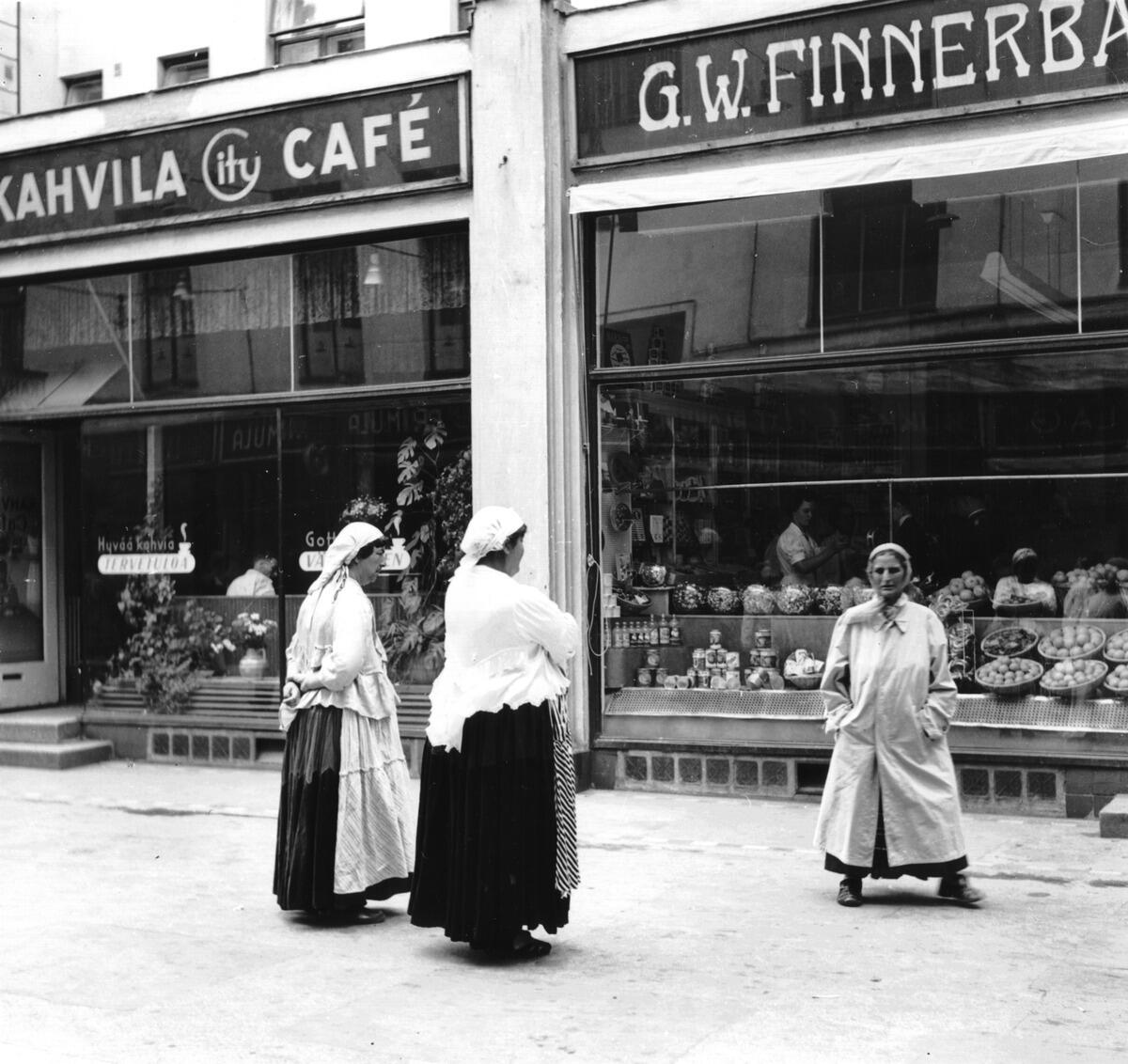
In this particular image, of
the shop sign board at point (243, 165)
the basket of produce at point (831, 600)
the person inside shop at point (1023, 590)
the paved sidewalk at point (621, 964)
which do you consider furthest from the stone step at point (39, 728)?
the person inside shop at point (1023, 590)

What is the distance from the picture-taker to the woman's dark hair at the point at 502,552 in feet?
21.9

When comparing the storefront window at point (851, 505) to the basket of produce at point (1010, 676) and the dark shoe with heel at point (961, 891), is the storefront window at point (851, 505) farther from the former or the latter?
the dark shoe with heel at point (961, 891)

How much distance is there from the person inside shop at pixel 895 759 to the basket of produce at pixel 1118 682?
285 centimetres

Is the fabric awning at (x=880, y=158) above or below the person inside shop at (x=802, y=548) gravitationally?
above

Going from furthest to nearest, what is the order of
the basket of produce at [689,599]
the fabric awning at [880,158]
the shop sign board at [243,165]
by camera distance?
the shop sign board at [243,165] → the basket of produce at [689,599] → the fabric awning at [880,158]

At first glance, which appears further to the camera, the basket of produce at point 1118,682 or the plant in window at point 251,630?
the plant in window at point 251,630

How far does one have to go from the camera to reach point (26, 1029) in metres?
5.70

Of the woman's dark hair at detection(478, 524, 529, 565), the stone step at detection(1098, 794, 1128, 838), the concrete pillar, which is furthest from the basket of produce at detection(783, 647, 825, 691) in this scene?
the woman's dark hair at detection(478, 524, 529, 565)

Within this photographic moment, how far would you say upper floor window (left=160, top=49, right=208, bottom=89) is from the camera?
13773 mm

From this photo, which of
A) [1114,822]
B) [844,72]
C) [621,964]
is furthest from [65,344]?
[1114,822]

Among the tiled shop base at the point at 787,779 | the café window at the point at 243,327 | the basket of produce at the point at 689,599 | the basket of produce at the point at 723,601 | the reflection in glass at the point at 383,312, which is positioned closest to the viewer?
the tiled shop base at the point at 787,779

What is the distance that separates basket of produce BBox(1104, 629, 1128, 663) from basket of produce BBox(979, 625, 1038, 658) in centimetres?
47

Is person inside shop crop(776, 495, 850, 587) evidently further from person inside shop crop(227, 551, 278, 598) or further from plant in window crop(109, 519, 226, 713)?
plant in window crop(109, 519, 226, 713)

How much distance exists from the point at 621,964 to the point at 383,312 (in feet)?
23.6
